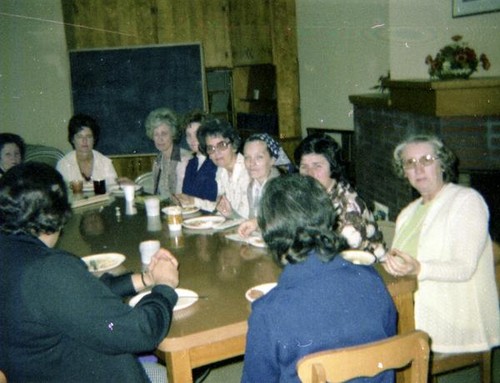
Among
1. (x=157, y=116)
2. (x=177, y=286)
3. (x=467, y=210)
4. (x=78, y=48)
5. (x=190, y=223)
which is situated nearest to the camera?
(x=177, y=286)

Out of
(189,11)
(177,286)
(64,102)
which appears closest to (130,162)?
(64,102)

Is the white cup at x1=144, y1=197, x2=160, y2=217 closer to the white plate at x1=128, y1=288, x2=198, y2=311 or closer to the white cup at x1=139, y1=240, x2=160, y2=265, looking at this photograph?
the white cup at x1=139, y1=240, x2=160, y2=265

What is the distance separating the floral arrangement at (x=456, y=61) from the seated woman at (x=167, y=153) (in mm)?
1897

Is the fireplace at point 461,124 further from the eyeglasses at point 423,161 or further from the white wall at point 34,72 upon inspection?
the white wall at point 34,72

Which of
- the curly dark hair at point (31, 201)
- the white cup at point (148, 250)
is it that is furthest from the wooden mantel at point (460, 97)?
the curly dark hair at point (31, 201)

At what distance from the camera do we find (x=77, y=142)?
13.6ft

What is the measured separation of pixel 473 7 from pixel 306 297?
297cm

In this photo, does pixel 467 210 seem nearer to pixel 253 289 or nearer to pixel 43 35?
pixel 253 289

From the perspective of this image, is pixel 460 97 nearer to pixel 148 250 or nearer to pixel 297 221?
pixel 148 250

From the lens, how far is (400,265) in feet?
5.83

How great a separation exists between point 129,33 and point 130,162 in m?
1.43

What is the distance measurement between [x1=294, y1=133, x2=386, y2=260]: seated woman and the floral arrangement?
148cm

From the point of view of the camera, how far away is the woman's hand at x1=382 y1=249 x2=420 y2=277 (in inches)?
69.9

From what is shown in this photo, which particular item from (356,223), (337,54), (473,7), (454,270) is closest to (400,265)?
(454,270)
